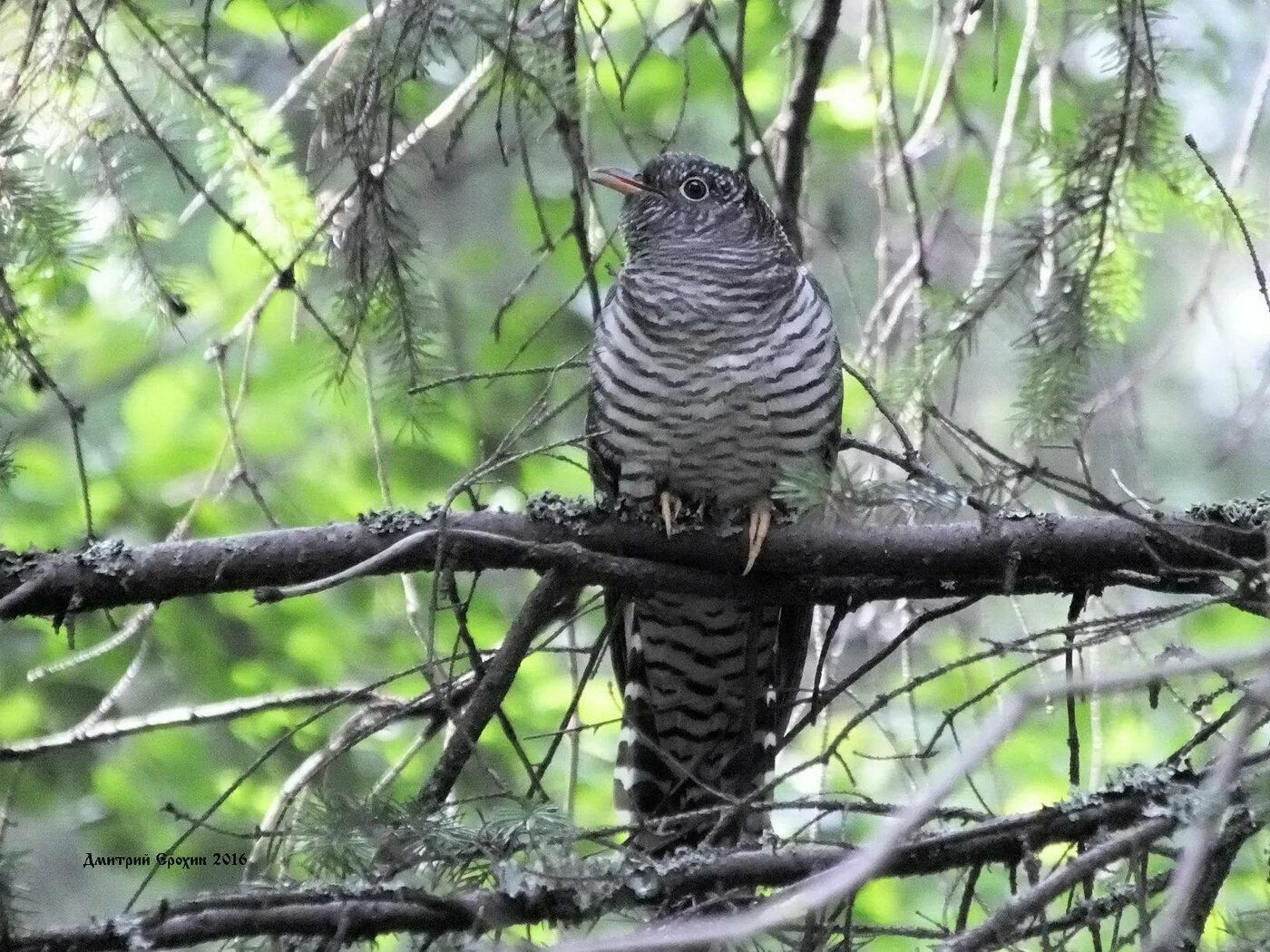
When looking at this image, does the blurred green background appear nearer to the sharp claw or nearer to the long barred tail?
the long barred tail

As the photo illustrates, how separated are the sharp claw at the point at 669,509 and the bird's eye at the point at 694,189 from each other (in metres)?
0.76

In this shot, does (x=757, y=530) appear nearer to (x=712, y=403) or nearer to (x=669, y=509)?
(x=669, y=509)

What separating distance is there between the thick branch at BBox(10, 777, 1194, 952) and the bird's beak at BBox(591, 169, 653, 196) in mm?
1663

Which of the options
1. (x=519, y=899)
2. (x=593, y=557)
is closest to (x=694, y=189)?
(x=593, y=557)

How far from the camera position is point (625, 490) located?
2.68 metres

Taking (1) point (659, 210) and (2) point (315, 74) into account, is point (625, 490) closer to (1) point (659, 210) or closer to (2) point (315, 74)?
(1) point (659, 210)

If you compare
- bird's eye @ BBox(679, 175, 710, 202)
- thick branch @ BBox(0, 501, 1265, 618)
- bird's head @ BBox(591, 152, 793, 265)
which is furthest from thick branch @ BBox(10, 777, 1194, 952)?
bird's eye @ BBox(679, 175, 710, 202)

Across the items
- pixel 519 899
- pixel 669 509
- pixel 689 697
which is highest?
pixel 669 509

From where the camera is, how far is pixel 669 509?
2.49 metres

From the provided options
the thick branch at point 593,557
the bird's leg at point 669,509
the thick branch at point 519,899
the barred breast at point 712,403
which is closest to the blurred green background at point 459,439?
the barred breast at point 712,403

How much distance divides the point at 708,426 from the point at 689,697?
28.0 inches

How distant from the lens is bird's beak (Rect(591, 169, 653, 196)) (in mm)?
3012

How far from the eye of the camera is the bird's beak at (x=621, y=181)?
3012 mm

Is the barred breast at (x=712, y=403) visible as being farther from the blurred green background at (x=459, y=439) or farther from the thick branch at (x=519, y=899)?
the thick branch at (x=519, y=899)
